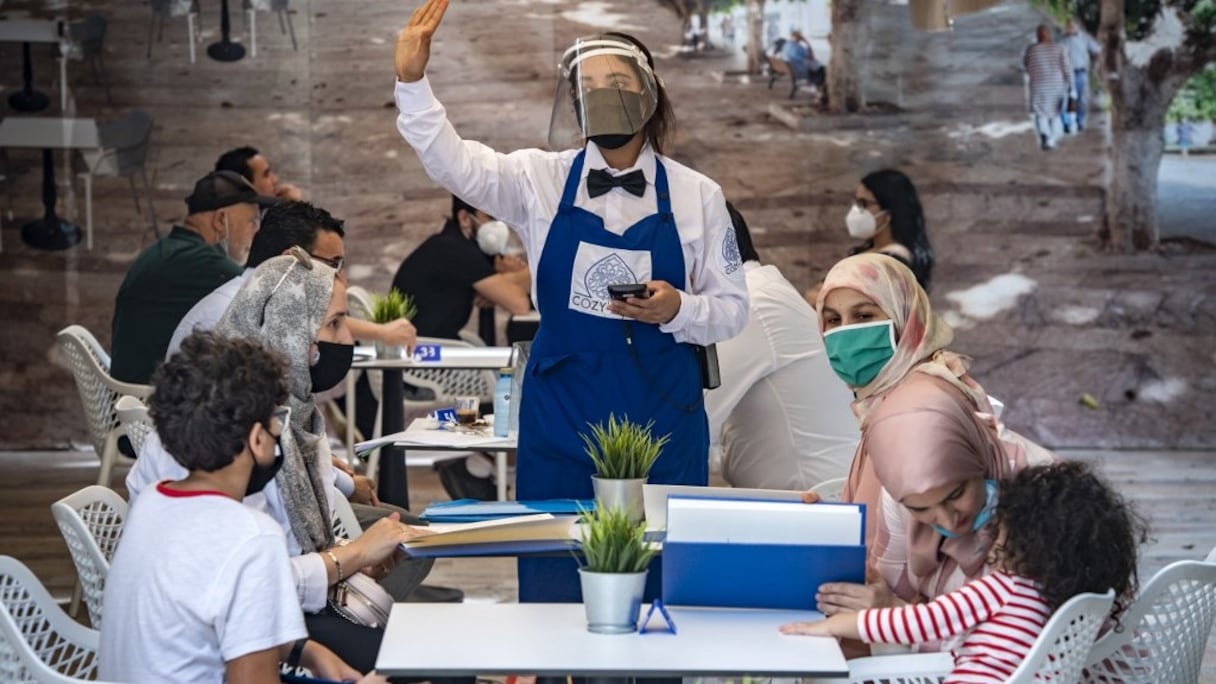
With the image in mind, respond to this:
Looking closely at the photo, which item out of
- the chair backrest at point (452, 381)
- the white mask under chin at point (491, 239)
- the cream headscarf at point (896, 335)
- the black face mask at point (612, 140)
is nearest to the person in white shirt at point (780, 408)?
the black face mask at point (612, 140)

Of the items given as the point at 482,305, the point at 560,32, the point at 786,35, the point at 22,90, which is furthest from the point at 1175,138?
the point at 22,90

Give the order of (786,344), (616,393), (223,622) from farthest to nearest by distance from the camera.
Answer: (786,344)
(616,393)
(223,622)

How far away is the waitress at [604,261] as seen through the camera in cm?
363

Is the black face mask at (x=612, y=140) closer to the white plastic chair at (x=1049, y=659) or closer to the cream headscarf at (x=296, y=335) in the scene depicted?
the cream headscarf at (x=296, y=335)

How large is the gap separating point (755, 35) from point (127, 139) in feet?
12.4

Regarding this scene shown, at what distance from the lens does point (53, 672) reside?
102 inches

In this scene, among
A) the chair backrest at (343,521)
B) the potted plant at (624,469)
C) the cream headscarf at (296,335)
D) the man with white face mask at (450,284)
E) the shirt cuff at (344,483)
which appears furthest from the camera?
the man with white face mask at (450,284)

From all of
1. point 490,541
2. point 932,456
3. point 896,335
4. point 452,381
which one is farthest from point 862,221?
point 490,541

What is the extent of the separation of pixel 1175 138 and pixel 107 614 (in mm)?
8677

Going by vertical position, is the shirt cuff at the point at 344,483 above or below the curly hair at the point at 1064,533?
below

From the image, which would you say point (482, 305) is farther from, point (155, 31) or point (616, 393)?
point (616, 393)

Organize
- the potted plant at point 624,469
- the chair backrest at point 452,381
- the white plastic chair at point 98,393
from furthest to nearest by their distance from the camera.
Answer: the chair backrest at point 452,381 < the white plastic chair at point 98,393 < the potted plant at point 624,469

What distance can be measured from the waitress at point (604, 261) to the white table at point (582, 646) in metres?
0.96

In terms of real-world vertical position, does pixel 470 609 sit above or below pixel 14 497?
above
